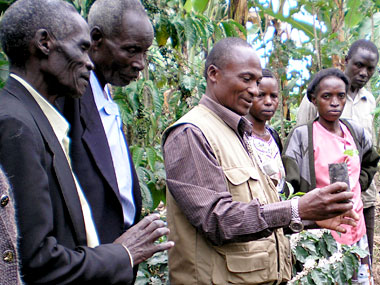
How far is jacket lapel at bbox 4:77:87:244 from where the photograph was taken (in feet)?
4.27

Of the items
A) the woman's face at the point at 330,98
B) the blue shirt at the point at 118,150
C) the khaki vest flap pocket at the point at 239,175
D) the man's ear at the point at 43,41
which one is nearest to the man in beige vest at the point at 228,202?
the khaki vest flap pocket at the point at 239,175

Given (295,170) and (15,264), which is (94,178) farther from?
(295,170)

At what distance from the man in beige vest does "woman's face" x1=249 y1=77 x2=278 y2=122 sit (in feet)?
3.43

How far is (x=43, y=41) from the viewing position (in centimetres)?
137

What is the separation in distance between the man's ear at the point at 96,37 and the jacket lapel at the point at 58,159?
1.86ft

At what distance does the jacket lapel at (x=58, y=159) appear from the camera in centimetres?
130

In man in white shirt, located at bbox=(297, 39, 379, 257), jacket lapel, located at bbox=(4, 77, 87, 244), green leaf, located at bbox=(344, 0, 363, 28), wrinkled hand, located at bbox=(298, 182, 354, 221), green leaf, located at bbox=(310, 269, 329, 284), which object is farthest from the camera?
green leaf, located at bbox=(344, 0, 363, 28)

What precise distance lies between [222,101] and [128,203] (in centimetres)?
63

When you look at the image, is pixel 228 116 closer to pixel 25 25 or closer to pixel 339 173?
pixel 339 173

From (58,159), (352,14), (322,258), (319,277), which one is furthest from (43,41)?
(352,14)

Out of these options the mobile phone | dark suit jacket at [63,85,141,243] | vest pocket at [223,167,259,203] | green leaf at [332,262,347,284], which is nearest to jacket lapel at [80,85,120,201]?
dark suit jacket at [63,85,141,243]

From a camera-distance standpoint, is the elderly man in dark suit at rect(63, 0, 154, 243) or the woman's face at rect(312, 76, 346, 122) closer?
the elderly man in dark suit at rect(63, 0, 154, 243)

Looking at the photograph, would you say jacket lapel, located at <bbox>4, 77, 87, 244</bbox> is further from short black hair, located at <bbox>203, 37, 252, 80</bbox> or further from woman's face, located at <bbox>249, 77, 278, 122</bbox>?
woman's face, located at <bbox>249, 77, 278, 122</bbox>

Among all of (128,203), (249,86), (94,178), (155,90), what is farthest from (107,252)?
(155,90)
